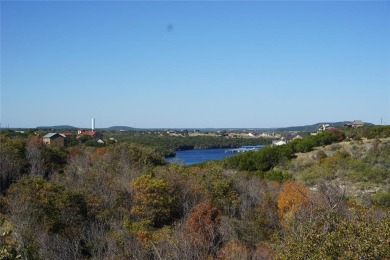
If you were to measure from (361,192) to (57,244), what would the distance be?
92.0 ft

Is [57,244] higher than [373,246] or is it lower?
lower

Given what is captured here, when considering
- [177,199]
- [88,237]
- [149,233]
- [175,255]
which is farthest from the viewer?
[177,199]

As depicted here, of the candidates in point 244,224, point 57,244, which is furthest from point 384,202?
point 57,244

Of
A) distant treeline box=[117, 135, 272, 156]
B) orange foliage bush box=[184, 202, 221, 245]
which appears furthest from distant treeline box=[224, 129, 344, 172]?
distant treeline box=[117, 135, 272, 156]

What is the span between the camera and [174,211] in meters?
26.0

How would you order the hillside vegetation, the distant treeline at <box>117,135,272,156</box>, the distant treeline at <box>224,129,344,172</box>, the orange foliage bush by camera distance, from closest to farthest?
the hillside vegetation, the orange foliage bush, the distant treeline at <box>224,129,344,172</box>, the distant treeline at <box>117,135,272,156</box>

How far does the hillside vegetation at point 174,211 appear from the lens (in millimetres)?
10234

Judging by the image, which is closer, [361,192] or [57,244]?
[57,244]

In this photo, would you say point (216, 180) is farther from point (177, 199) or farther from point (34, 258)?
point (34, 258)

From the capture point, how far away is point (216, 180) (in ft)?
95.1

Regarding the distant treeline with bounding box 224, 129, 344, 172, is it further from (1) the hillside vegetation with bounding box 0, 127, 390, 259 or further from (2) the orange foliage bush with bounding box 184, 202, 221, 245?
(2) the orange foliage bush with bounding box 184, 202, 221, 245

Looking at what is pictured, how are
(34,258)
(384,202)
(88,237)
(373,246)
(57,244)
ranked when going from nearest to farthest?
(373,246) < (34,258) < (57,244) < (88,237) < (384,202)

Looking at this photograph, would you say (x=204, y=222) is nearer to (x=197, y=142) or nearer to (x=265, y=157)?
(x=265, y=157)

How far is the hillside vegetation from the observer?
403 inches
